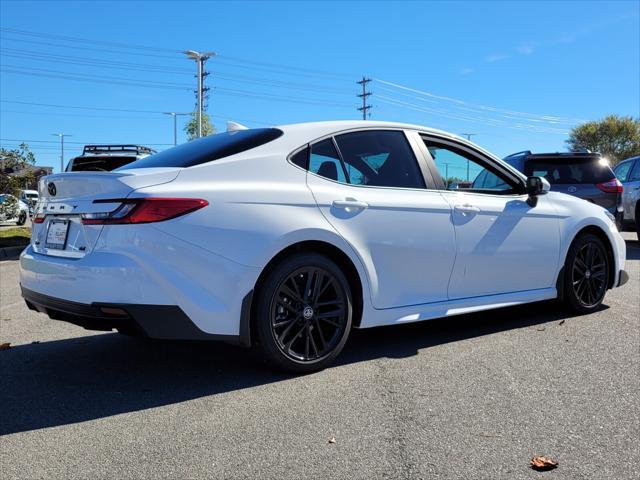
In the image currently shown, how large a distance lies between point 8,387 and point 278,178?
205 cm

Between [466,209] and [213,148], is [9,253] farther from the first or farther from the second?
[466,209]

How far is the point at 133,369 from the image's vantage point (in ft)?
12.7

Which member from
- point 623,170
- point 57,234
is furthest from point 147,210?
point 623,170

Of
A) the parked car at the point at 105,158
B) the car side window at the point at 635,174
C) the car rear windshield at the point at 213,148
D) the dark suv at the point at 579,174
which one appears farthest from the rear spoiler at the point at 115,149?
the car side window at the point at 635,174

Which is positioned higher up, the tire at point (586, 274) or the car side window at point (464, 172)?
the car side window at point (464, 172)

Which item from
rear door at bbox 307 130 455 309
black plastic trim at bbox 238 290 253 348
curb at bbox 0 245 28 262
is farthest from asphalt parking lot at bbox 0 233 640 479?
curb at bbox 0 245 28 262

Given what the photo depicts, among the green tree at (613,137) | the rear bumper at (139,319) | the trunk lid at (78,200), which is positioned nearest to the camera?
the rear bumper at (139,319)

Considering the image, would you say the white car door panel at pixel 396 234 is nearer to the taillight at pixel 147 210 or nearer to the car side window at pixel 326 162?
the car side window at pixel 326 162

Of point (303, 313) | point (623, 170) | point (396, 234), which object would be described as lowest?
point (303, 313)

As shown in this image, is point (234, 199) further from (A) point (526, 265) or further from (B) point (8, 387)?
(A) point (526, 265)

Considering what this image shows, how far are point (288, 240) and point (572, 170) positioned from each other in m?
7.44

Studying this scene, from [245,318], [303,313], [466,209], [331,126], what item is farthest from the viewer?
[466,209]

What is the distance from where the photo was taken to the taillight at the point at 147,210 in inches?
124

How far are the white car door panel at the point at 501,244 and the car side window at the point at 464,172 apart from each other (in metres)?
0.13
